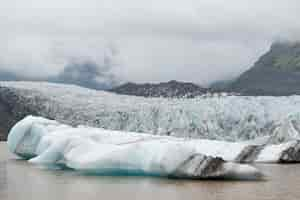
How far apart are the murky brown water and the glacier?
11.8 metres

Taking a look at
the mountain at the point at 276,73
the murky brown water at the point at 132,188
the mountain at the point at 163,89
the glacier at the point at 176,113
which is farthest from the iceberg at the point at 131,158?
the mountain at the point at 276,73

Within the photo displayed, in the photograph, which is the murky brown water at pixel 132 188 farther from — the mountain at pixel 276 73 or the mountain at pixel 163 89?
the mountain at pixel 276 73

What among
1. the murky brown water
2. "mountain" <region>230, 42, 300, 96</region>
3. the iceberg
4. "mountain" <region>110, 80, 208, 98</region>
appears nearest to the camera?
the murky brown water

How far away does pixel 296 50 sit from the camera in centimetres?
9594

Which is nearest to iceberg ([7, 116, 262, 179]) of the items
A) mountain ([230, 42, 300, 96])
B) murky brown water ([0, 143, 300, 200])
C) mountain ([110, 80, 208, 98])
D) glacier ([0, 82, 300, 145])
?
murky brown water ([0, 143, 300, 200])

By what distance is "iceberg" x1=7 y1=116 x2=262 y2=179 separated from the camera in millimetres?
14031

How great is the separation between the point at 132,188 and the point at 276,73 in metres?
83.7

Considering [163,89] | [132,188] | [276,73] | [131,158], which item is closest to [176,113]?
[131,158]

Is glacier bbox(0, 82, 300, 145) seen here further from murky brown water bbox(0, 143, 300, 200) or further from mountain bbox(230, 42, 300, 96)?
mountain bbox(230, 42, 300, 96)

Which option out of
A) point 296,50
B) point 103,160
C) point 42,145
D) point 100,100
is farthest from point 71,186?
point 296,50

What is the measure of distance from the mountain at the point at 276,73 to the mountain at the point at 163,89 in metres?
30.6

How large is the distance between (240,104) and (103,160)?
14076 mm

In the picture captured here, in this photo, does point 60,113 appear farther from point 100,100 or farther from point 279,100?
point 279,100

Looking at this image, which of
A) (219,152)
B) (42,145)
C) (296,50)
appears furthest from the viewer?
(296,50)
